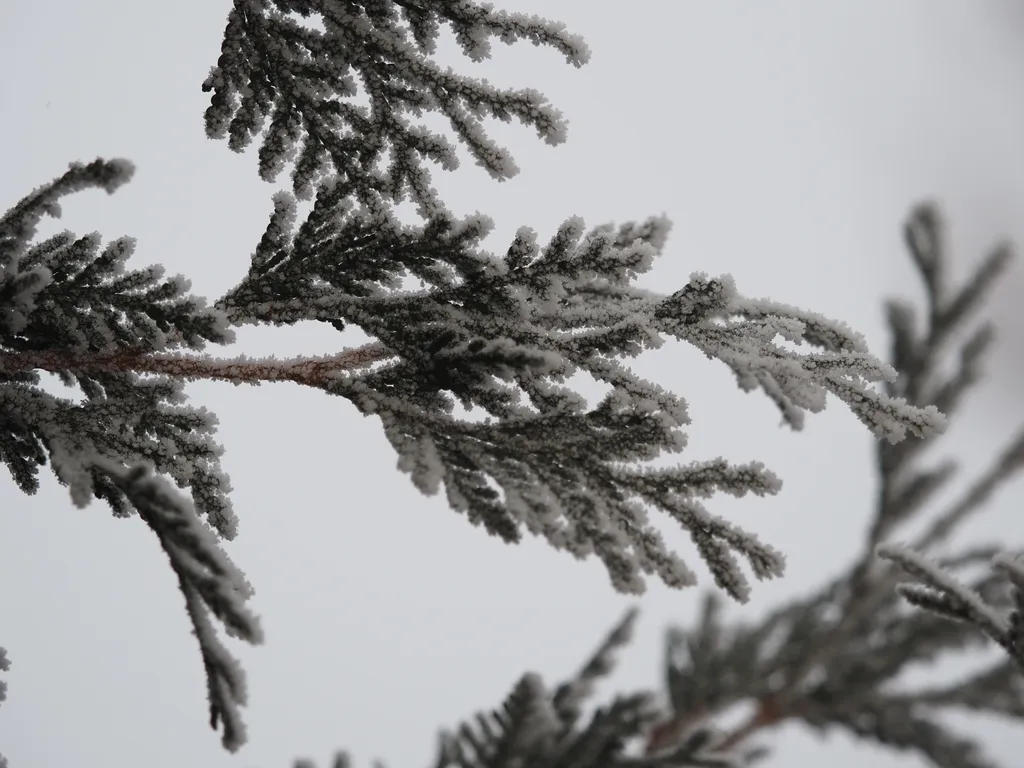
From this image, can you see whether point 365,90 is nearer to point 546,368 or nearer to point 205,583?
point 546,368

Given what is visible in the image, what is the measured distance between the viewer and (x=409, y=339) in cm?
213

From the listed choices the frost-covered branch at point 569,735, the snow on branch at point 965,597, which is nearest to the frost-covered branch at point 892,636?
the frost-covered branch at point 569,735

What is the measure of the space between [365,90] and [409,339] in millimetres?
817

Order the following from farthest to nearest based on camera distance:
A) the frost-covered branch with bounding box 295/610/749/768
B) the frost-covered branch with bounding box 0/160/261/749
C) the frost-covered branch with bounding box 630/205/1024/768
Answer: the frost-covered branch with bounding box 630/205/1024/768
the frost-covered branch with bounding box 295/610/749/768
the frost-covered branch with bounding box 0/160/261/749

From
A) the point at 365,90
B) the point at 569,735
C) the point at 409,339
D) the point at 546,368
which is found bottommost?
the point at 569,735

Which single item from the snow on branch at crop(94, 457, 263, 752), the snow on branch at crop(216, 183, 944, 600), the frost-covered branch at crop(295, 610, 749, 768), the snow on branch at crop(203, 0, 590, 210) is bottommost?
the frost-covered branch at crop(295, 610, 749, 768)

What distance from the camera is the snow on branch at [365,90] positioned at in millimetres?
2191

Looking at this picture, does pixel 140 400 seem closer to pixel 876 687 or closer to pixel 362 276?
pixel 362 276

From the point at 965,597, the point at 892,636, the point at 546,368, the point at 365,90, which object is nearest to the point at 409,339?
the point at 546,368

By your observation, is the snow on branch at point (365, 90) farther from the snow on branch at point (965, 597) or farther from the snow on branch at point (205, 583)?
the snow on branch at point (965, 597)

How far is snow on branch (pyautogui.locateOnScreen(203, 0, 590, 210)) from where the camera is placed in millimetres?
2191

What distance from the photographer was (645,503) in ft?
6.63

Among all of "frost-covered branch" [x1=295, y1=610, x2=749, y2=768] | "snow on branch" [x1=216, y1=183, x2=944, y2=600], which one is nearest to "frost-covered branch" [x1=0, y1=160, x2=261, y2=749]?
"snow on branch" [x1=216, y1=183, x2=944, y2=600]

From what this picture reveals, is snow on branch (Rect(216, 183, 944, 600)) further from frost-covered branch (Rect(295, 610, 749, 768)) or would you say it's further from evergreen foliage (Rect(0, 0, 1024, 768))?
frost-covered branch (Rect(295, 610, 749, 768))
